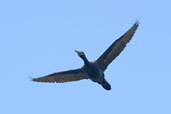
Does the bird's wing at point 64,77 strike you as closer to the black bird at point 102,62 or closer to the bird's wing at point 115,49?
the black bird at point 102,62

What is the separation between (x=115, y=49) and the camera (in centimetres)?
5225

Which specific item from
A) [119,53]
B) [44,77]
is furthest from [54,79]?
[119,53]

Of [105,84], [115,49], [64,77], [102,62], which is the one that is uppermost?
[64,77]

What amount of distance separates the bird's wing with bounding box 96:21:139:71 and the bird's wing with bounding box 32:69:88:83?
1498 millimetres

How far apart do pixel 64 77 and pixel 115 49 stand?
12.9 ft

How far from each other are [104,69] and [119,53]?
1382mm

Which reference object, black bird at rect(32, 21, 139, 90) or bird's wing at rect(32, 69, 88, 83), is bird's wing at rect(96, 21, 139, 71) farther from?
bird's wing at rect(32, 69, 88, 83)

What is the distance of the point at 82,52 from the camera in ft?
172

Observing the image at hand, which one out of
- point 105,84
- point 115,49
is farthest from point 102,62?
point 105,84

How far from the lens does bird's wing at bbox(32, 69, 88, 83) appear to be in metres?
53.1

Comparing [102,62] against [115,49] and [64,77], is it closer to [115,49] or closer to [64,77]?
[115,49]

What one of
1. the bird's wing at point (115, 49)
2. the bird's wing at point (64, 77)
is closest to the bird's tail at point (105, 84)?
the bird's wing at point (115, 49)

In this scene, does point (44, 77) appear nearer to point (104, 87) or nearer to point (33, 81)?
point (33, 81)

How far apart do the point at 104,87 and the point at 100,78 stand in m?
0.72
